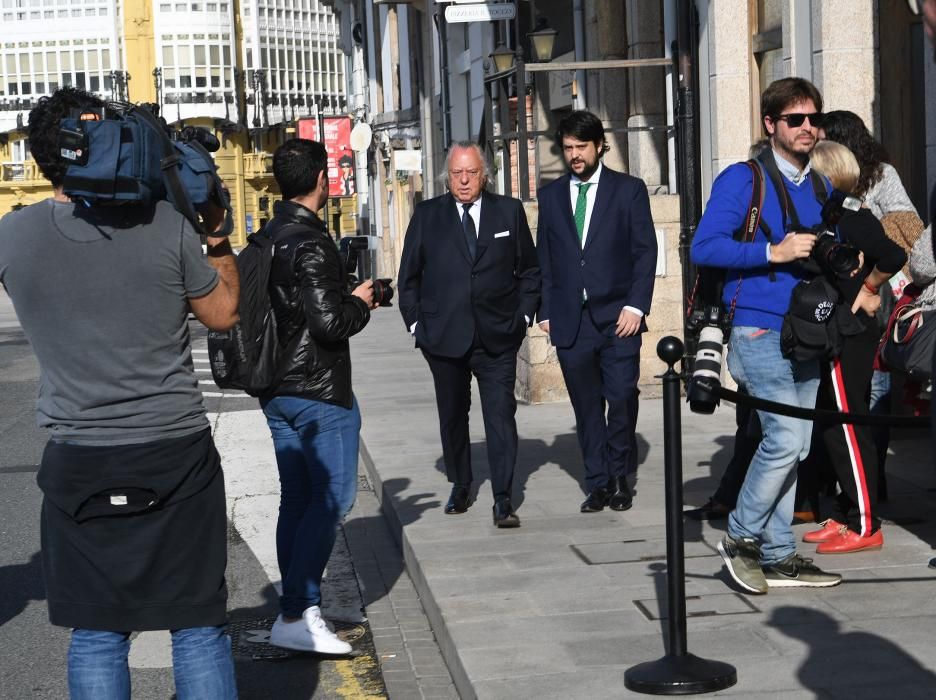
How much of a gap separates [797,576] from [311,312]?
2043 mm

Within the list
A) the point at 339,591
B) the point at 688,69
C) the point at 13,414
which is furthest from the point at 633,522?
the point at 13,414

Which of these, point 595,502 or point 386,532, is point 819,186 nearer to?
point 595,502

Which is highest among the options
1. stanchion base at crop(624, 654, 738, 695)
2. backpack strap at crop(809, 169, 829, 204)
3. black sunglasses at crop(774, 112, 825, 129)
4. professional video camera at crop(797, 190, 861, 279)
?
black sunglasses at crop(774, 112, 825, 129)

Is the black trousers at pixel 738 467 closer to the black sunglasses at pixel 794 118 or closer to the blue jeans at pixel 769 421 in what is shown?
the blue jeans at pixel 769 421

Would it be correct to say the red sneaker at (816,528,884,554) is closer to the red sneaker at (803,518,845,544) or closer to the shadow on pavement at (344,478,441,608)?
the red sneaker at (803,518,845,544)

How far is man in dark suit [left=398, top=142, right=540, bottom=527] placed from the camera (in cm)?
764

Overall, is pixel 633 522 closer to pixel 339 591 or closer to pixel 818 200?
pixel 339 591

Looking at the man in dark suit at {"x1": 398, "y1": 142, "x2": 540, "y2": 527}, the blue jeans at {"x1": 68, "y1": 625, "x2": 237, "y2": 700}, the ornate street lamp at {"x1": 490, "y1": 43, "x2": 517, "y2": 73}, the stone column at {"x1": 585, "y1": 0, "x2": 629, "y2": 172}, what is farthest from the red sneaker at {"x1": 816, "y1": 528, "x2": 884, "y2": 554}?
the ornate street lamp at {"x1": 490, "y1": 43, "x2": 517, "y2": 73}

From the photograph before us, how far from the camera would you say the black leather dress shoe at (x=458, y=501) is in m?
7.91

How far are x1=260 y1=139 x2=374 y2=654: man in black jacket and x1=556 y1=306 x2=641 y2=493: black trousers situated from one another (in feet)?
7.12

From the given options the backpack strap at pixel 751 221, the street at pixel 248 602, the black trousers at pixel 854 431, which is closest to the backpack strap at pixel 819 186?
the backpack strap at pixel 751 221

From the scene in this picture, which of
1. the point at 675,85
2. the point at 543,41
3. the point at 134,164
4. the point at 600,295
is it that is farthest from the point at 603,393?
the point at 543,41

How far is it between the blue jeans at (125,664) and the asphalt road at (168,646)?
145 centimetres

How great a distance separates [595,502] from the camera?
7.75 metres
